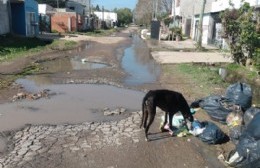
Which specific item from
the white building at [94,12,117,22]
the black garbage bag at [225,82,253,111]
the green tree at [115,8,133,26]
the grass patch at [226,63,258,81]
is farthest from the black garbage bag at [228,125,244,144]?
the green tree at [115,8,133,26]

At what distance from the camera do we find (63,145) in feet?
20.2

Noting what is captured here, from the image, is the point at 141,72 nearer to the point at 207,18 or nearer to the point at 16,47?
the point at 16,47

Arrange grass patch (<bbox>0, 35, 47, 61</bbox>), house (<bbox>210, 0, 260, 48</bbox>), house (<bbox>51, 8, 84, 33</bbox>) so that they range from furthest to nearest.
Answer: house (<bbox>51, 8, 84, 33</bbox>) → house (<bbox>210, 0, 260, 48</bbox>) → grass patch (<bbox>0, 35, 47, 61</bbox>)

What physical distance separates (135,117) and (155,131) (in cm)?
96

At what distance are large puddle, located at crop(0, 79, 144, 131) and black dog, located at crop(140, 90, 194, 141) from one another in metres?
1.73

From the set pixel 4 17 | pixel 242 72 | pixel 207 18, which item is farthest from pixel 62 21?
pixel 242 72

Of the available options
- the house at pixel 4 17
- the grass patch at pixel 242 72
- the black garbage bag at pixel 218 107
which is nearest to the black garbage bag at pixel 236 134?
the black garbage bag at pixel 218 107

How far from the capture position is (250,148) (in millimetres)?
5238

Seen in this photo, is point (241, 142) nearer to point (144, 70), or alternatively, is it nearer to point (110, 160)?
point (110, 160)

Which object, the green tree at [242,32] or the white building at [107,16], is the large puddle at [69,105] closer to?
the green tree at [242,32]

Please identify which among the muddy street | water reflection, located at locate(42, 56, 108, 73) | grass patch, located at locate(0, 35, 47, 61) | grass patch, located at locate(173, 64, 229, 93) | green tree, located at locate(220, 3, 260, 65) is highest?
green tree, located at locate(220, 3, 260, 65)

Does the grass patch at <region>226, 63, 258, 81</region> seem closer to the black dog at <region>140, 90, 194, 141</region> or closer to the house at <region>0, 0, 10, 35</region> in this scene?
the black dog at <region>140, 90, 194, 141</region>

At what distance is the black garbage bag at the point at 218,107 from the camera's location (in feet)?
24.0

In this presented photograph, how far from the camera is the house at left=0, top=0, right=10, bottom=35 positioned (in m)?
23.3
